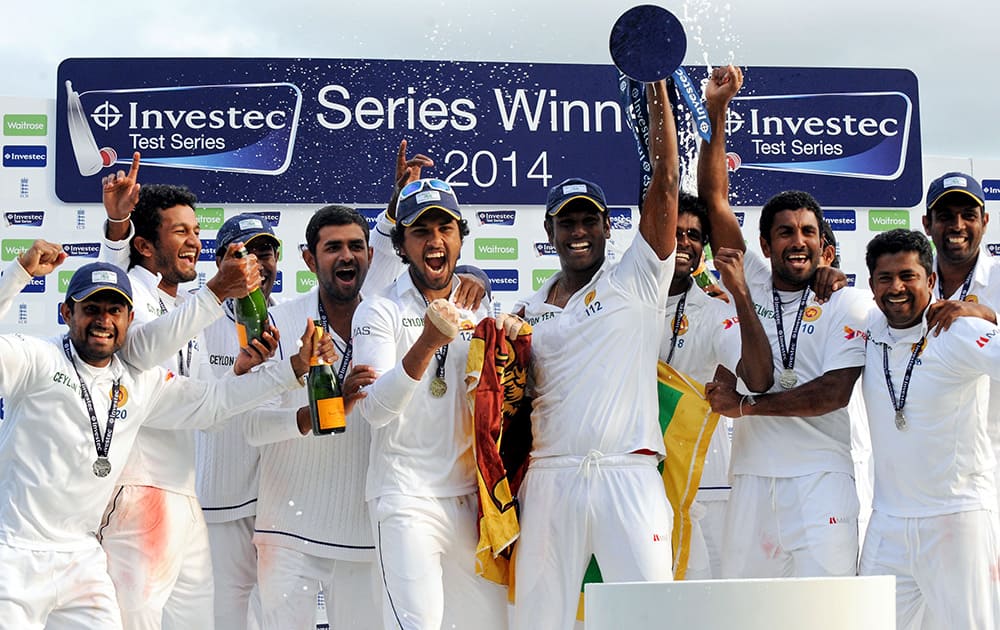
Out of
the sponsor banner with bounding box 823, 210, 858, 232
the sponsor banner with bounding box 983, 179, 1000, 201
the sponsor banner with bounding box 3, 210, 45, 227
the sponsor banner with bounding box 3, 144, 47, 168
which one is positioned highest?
the sponsor banner with bounding box 3, 144, 47, 168

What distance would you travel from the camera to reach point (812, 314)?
16.3 ft

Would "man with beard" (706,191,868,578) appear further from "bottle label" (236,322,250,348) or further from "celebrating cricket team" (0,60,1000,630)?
"bottle label" (236,322,250,348)

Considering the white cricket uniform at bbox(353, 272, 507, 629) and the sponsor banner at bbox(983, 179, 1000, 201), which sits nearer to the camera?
the white cricket uniform at bbox(353, 272, 507, 629)

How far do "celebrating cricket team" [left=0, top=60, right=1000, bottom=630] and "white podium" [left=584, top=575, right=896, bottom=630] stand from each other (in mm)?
1611

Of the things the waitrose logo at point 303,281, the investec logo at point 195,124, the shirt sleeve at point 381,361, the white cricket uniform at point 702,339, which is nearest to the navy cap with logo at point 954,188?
the white cricket uniform at point 702,339

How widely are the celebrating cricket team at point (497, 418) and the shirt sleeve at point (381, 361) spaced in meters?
0.01

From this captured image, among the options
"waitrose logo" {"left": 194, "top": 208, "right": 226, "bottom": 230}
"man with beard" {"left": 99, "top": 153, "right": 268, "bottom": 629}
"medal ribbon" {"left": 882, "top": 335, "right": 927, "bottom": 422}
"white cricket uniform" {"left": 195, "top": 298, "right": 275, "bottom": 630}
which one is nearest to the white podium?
"medal ribbon" {"left": 882, "top": 335, "right": 927, "bottom": 422}

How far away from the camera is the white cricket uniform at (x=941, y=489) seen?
4.56 metres

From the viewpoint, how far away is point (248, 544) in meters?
5.36

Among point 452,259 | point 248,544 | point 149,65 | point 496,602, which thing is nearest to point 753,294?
point 452,259

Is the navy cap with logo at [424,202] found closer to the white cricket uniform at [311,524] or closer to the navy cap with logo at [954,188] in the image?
the white cricket uniform at [311,524]

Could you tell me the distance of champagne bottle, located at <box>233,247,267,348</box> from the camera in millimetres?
4988

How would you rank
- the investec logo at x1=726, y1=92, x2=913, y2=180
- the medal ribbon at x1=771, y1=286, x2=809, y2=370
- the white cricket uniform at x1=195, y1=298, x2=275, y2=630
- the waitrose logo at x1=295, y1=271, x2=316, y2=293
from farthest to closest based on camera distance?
the investec logo at x1=726, y1=92, x2=913, y2=180 < the waitrose logo at x1=295, y1=271, x2=316, y2=293 < the white cricket uniform at x1=195, y1=298, x2=275, y2=630 < the medal ribbon at x1=771, y1=286, x2=809, y2=370

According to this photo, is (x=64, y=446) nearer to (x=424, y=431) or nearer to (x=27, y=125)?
(x=424, y=431)
